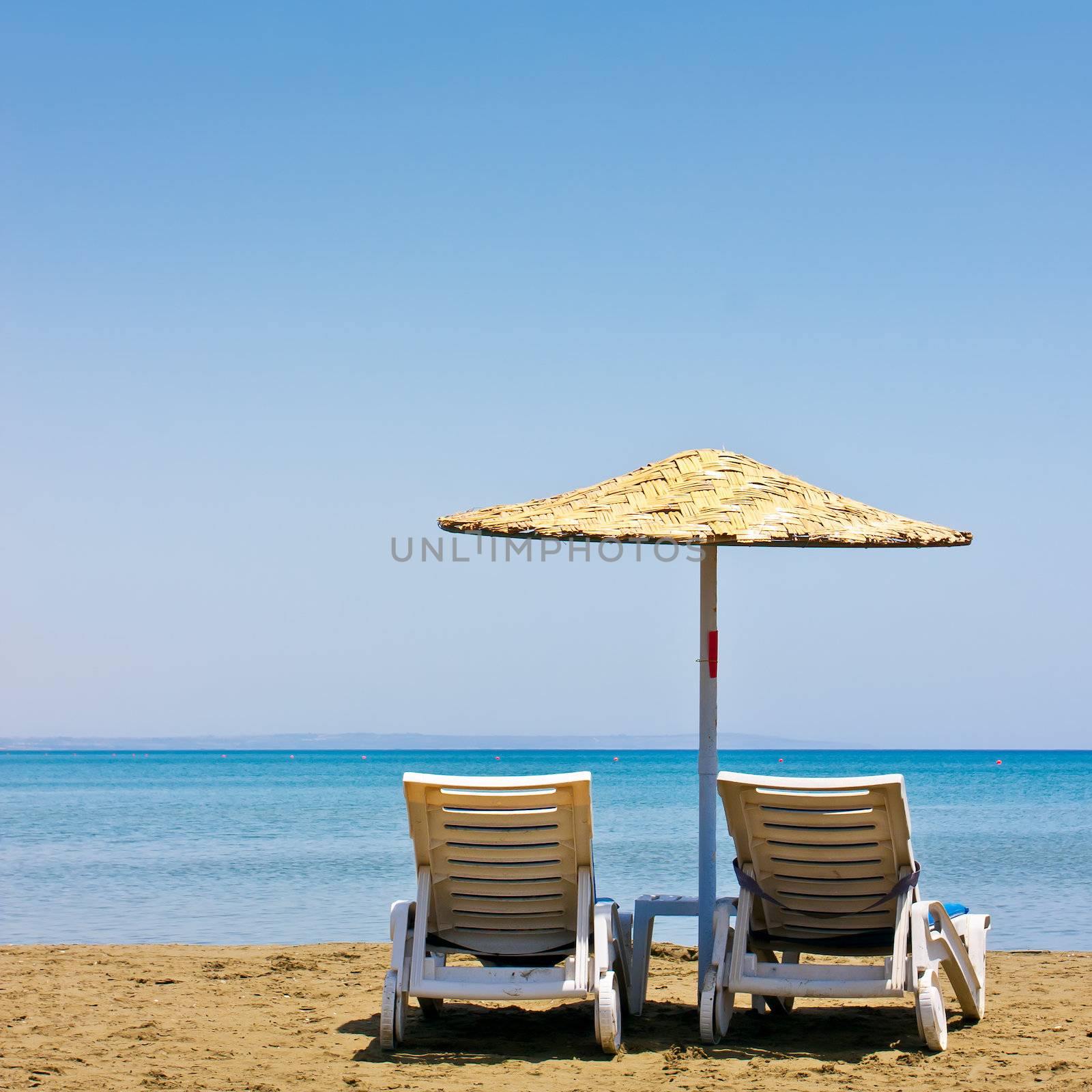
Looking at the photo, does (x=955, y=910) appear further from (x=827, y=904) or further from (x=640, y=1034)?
(x=640, y=1034)

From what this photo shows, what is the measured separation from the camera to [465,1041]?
4445 mm

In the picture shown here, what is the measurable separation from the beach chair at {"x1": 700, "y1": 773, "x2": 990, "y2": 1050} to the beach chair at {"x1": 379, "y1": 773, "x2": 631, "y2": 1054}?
43 cm

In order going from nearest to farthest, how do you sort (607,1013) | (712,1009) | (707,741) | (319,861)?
(607,1013), (712,1009), (707,741), (319,861)

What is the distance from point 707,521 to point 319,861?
34.4ft

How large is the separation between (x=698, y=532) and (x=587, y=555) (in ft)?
1.74

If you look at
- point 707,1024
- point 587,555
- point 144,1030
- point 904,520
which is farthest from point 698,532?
point 144,1030

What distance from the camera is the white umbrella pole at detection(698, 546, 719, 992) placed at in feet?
15.2

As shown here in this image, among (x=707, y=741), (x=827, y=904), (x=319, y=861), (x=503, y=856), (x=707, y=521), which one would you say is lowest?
Answer: (x=319, y=861)

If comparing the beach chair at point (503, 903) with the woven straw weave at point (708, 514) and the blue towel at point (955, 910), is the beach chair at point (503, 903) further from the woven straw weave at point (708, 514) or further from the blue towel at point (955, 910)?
the blue towel at point (955, 910)

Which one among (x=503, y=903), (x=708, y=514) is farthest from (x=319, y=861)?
(x=708, y=514)

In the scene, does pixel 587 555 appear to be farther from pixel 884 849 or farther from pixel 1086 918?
pixel 1086 918

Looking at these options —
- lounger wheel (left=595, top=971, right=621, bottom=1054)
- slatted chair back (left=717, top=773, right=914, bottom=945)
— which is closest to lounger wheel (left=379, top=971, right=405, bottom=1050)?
lounger wheel (left=595, top=971, right=621, bottom=1054)

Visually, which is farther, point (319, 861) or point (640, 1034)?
point (319, 861)

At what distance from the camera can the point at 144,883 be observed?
1183cm
